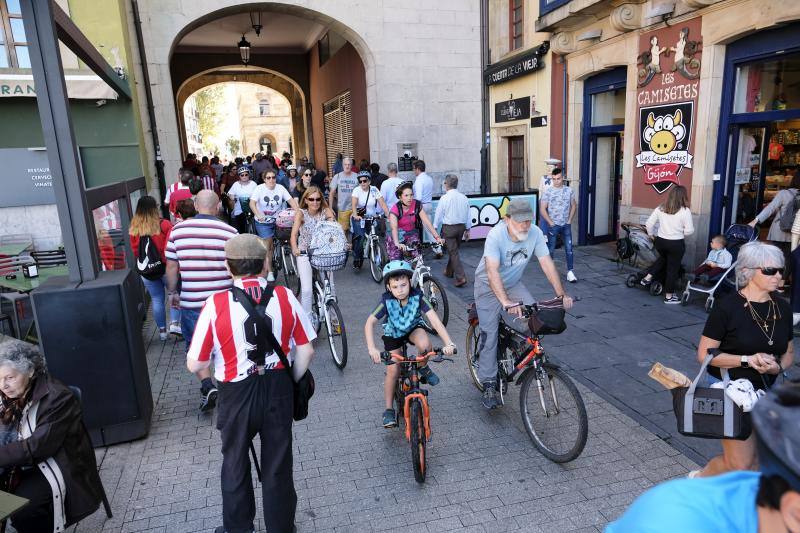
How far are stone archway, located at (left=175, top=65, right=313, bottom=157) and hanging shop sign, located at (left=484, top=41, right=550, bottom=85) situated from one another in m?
12.6

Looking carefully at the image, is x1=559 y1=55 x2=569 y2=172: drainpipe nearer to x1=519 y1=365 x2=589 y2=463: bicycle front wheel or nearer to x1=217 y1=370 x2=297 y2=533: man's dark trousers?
x1=519 y1=365 x2=589 y2=463: bicycle front wheel

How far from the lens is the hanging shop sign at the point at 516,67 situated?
11.6 metres

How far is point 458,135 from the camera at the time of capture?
14.2 metres

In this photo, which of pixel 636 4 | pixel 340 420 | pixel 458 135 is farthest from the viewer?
pixel 458 135

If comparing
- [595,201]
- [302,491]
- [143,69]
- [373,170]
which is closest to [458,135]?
Answer: [373,170]

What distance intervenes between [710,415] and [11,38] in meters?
12.4

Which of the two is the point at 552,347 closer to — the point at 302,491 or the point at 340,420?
the point at 340,420

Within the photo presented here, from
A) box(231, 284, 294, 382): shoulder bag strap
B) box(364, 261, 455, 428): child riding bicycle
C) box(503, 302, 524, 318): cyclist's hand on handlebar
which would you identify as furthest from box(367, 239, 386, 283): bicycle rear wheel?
box(231, 284, 294, 382): shoulder bag strap

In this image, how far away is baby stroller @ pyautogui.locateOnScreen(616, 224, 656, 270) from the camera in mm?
8453

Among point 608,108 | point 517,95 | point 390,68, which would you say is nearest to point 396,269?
point 608,108

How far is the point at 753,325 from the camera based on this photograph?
3109mm

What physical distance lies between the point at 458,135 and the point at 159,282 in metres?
9.84

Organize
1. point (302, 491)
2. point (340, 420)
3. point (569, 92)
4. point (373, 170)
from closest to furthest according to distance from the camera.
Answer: point (302, 491)
point (340, 420)
point (569, 92)
point (373, 170)

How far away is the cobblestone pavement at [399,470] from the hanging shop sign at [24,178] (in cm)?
714
